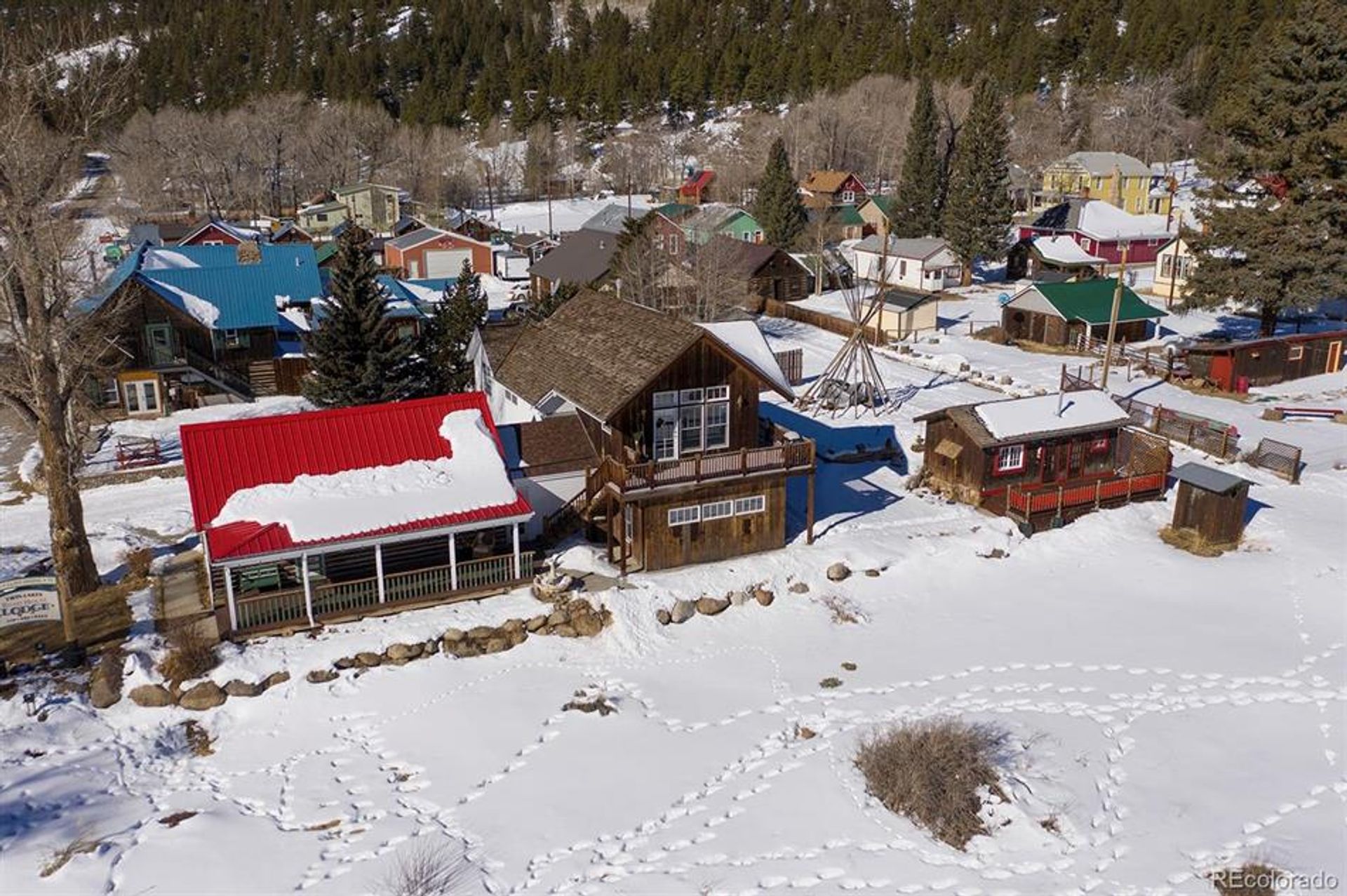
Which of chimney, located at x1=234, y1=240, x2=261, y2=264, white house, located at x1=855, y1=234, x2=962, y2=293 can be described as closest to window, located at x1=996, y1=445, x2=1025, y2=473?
→ white house, located at x1=855, y1=234, x2=962, y2=293

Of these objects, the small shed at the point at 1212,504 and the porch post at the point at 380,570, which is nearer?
the porch post at the point at 380,570

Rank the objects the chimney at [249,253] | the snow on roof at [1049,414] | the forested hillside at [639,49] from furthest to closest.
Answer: the forested hillside at [639,49] → the chimney at [249,253] → the snow on roof at [1049,414]

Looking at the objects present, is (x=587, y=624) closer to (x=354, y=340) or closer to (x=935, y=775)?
(x=935, y=775)

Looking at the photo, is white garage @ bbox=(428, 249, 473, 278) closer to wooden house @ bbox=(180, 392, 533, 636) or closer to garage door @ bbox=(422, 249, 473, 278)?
garage door @ bbox=(422, 249, 473, 278)

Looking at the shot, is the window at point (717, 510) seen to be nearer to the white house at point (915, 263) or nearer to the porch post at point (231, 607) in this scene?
the porch post at point (231, 607)

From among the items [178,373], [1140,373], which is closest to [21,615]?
[178,373]

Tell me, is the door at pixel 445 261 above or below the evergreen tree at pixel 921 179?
below

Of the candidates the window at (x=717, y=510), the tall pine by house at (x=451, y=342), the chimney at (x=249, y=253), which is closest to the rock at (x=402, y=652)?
the window at (x=717, y=510)
